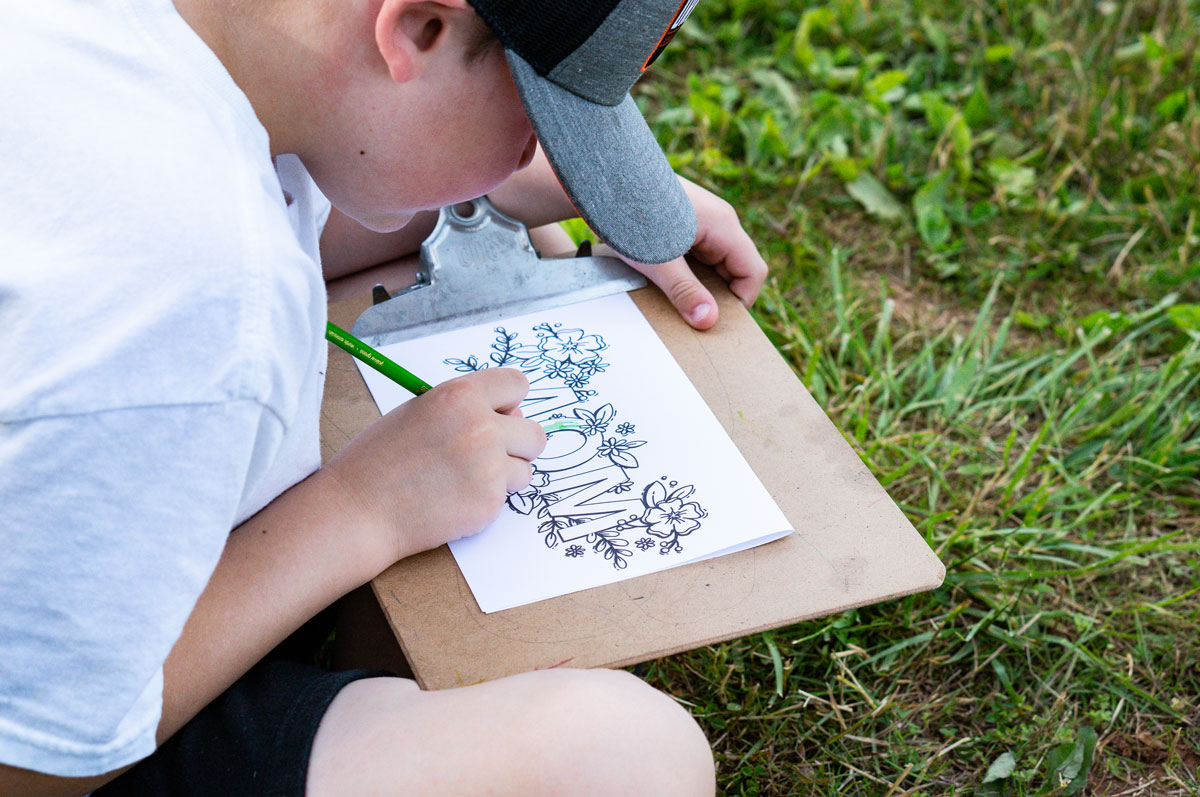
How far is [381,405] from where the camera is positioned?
112cm

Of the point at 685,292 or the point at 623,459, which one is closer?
the point at 623,459

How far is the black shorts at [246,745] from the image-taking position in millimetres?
846

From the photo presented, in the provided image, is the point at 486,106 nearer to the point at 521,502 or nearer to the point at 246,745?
the point at 521,502

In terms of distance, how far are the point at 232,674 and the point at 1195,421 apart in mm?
1401

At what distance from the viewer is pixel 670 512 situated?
1022mm

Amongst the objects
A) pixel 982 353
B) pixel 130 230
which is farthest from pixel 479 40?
pixel 982 353

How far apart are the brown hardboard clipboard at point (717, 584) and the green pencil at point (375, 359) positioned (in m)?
0.08

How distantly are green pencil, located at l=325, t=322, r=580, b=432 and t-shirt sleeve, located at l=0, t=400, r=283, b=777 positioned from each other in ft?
0.95

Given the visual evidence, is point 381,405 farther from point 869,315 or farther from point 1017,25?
point 1017,25

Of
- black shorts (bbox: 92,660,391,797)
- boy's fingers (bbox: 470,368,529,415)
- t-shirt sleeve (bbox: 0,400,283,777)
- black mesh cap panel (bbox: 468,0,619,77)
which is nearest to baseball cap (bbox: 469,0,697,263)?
black mesh cap panel (bbox: 468,0,619,77)

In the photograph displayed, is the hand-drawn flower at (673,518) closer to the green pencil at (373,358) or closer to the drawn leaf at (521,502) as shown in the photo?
the drawn leaf at (521,502)

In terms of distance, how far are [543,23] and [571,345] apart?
1.55ft

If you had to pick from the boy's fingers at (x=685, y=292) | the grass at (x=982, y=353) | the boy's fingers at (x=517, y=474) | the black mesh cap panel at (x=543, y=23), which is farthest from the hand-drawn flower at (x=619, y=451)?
the black mesh cap panel at (x=543, y=23)

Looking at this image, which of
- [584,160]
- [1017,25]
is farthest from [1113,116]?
[584,160]
